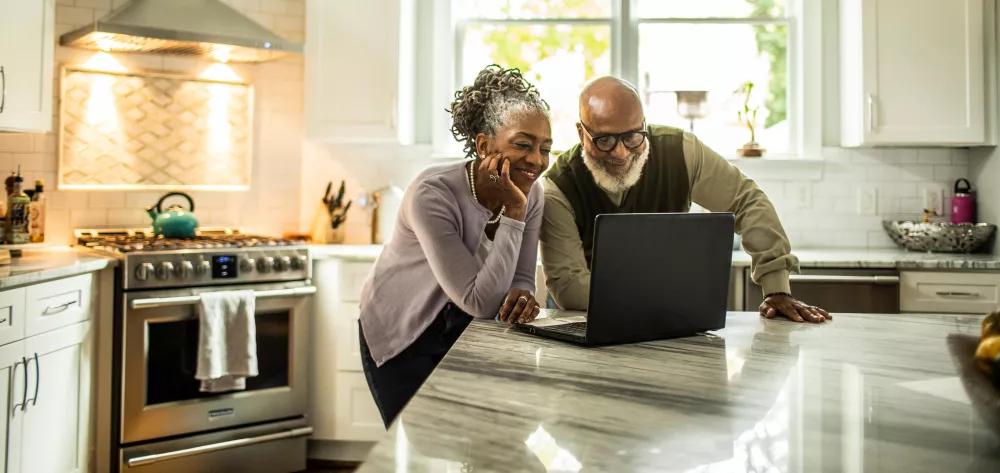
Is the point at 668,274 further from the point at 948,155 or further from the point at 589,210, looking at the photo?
the point at 948,155

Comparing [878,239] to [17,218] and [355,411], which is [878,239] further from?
[17,218]

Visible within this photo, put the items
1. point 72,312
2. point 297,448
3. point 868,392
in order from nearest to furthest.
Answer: point 868,392 < point 72,312 < point 297,448

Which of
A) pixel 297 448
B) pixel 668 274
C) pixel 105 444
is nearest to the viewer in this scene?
pixel 668 274

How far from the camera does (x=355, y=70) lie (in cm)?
395

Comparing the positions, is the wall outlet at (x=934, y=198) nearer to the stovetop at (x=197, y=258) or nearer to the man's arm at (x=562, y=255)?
the man's arm at (x=562, y=255)

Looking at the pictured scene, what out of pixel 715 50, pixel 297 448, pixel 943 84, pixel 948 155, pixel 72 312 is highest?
pixel 715 50

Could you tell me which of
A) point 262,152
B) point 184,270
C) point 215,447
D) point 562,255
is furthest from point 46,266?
point 562,255

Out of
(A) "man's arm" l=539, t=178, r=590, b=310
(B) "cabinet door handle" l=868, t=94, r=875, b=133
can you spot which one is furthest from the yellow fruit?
(B) "cabinet door handle" l=868, t=94, r=875, b=133

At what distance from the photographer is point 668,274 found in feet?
5.07

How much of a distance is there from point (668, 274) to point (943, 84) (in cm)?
285

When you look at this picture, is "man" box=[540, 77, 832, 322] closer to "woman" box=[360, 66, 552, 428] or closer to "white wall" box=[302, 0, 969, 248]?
"woman" box=[360, 66, 552, 428]

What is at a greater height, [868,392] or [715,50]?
[715,50]

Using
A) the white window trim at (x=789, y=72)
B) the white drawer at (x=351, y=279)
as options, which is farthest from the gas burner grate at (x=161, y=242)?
the white window trim at (x=789, y=72)

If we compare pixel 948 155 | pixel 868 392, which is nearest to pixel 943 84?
pixel 948 155
